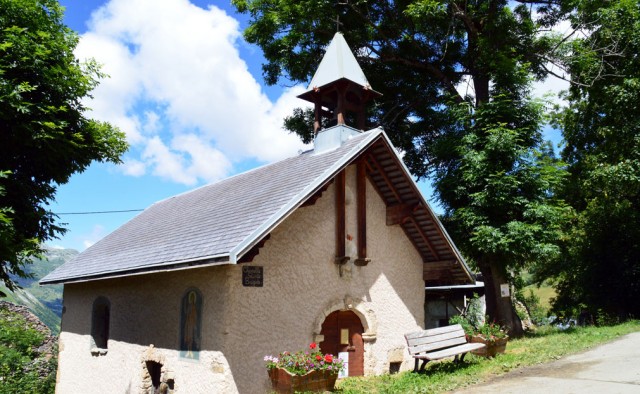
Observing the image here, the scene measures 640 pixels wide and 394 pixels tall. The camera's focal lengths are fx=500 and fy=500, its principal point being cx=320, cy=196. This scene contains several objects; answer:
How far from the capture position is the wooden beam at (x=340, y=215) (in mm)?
10789

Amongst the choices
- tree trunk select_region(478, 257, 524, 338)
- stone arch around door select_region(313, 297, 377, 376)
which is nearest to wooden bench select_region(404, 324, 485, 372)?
stone arch around door select_region(313, 297, 377, 376)

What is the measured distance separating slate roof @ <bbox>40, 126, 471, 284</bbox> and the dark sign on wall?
741 mm

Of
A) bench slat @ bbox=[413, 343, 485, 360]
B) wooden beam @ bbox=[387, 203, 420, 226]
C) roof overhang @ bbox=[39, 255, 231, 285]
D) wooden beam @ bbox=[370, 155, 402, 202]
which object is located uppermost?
wooden beam @ bbox=[370, 155, 402, 202]

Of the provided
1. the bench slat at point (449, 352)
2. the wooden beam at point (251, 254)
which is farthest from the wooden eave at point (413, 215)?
the wooden beam at point (251, 254)

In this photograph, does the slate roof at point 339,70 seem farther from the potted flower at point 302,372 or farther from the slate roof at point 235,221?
the potted flower at point 302,372

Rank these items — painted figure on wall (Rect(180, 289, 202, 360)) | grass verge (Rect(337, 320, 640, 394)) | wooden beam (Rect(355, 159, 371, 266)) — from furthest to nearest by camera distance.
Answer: wooden beam (Rect(355, 159, 371, 266))
painted figure on wall (Rect(180, 289, 202, 360))
grass verge (Rect(337, 320, 640, 394))

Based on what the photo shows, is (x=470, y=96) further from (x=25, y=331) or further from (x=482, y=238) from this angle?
(x=25, y=331)

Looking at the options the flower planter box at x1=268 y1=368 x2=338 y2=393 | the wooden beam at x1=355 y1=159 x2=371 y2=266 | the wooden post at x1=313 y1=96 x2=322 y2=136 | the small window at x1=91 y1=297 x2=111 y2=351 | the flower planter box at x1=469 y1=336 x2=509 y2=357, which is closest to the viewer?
the flower planter box at x1=268 y1=368 x2=338 y2=393

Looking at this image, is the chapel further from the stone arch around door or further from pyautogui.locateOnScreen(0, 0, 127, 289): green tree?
pyautogui.locateOnScreen(0, 0, 127, 289): green tree

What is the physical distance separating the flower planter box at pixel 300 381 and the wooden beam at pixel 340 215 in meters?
2.90

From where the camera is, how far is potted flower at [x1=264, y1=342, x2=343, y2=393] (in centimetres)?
809

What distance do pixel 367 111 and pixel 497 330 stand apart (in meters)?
12.0

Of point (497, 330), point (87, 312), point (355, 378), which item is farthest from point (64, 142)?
point (497, 330)

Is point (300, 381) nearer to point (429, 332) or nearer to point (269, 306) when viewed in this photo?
point (269, 306)
